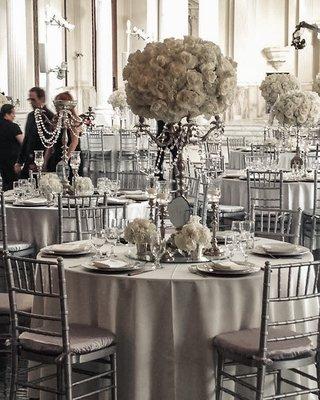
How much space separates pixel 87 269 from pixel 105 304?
198 mm

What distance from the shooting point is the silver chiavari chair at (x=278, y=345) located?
3965mm

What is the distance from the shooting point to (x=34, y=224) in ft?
21.9

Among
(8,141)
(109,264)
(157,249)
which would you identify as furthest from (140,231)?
(8,141)

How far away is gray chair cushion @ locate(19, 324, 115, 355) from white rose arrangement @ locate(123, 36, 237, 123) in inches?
42.1

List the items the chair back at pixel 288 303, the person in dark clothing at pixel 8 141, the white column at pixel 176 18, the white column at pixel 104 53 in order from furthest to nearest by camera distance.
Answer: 1. the white column at pixel 104 53
2. the white column at pixel 176 18
3. the person in dark clothing at pixel 8 141
4. the chair back at pixel 288 303

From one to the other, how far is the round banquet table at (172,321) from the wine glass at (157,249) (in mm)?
144

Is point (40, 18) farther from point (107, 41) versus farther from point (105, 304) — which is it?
point (105, 304)

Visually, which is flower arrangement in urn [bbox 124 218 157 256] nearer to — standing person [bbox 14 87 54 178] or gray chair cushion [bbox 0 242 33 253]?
gray chair cushion [bbox 0 242 33 253]

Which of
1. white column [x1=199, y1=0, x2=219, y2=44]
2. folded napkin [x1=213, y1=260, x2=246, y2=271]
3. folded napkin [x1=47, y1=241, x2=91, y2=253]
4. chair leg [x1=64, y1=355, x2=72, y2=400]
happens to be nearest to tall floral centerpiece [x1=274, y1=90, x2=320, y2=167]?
folded napkin [x1=47, y1=241, x2=91, y2=253]

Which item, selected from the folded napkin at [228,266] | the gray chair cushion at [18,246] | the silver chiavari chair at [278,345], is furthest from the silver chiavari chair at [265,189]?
the folded napkin at [228,266]

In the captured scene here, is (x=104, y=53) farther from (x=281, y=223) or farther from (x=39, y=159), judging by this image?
(x=281, y=223)

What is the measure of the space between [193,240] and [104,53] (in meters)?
15.7

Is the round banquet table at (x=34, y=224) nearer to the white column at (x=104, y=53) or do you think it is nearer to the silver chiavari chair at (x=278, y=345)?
the silver chiavari chair at (x=278, y=345)

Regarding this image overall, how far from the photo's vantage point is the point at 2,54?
66.0 ft
